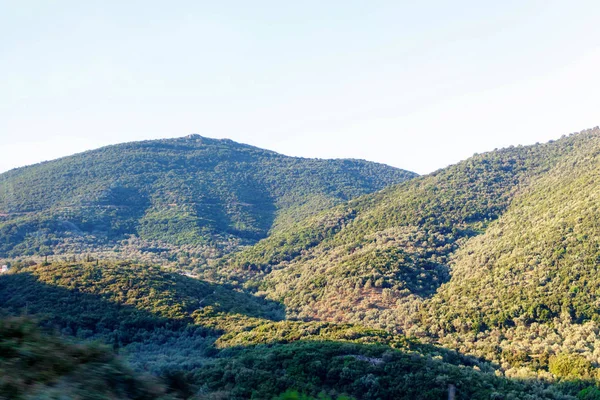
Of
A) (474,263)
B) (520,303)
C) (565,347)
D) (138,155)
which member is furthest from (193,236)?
(565,347)

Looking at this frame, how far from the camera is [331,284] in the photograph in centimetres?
3709

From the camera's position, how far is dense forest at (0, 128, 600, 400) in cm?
1455

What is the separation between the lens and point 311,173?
3802 inches

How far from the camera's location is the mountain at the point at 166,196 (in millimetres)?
62938

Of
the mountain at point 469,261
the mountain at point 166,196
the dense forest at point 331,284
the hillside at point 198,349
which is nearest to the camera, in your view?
the hillside at point 198,349

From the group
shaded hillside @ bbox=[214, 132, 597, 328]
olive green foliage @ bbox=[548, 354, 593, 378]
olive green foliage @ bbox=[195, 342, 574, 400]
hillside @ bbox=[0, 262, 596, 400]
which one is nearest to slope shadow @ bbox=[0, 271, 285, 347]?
hillside @ bbox=[0, 262, 596, 400]

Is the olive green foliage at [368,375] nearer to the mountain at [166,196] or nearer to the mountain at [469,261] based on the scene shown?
the mountain at [469,261]

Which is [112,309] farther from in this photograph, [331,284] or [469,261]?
[469,261]

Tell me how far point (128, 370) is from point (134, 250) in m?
59.4

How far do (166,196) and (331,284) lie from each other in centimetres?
5131

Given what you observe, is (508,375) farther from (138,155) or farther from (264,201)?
(138,155)

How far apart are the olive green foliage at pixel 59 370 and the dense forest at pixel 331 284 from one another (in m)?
0.03

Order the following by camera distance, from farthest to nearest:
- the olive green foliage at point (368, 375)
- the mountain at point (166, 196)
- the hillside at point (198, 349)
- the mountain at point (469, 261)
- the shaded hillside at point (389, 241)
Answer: the mountain at point (166, 196) → the shaded hillside at point (389, 241) → the mountain at point (469, 261) → the olive green foliage at point (368, 375) → the hillside at point (198, 349)

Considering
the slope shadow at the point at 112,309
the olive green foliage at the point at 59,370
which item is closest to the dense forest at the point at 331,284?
the olive green foliage at the point at 59,370
